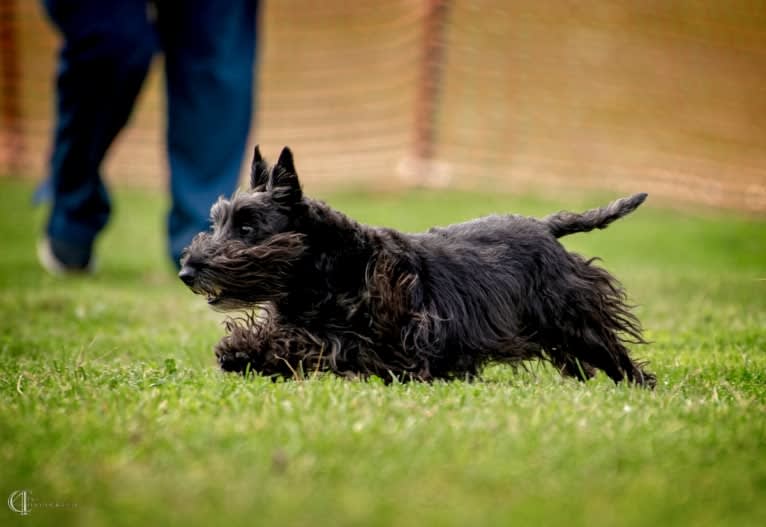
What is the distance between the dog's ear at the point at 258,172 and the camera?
180 inches

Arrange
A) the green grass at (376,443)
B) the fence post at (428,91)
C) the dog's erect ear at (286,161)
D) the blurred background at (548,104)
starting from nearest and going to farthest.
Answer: the green grass at (376,443), the dog's erect ear at (286,161), the fence post at (428,91), the blurred background at (548,104)

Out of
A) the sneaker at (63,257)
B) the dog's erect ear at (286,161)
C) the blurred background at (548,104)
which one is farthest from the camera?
the blurred background at (548,104)

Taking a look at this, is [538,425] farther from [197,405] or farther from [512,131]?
[512,131]

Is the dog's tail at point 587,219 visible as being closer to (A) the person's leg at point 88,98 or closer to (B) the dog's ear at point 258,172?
→ (B) the dog's ear at point 258,172

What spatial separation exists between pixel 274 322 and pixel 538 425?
5.30 feet

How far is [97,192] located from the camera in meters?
8.13

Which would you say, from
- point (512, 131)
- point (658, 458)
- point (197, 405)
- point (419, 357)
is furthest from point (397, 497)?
point (512, 131)

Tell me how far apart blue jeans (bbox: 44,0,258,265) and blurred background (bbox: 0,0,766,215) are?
7560mm

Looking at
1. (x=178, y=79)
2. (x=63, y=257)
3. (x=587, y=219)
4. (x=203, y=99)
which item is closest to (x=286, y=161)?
(x=587, y=219)

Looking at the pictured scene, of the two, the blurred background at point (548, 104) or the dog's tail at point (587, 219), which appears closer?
the dog's tail at point (587, 219)
